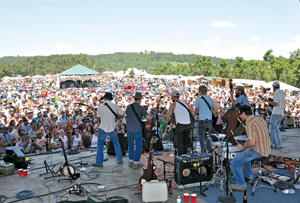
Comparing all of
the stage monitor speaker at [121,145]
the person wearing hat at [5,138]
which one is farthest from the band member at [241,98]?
the person wearing hat at [5,138]

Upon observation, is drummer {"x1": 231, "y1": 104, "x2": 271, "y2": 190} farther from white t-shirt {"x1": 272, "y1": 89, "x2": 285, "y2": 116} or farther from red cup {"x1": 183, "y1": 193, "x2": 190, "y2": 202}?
white t-shirt {"x1": 272, "y1": 89, "x2": 285, "y2": 116}

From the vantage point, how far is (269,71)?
54.1 m

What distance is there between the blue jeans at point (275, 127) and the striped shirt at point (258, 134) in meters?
2.83

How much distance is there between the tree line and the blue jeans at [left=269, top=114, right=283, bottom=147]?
4480 centimetres

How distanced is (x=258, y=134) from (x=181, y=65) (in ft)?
299

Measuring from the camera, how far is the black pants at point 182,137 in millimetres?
4953

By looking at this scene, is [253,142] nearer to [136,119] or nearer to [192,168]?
[192,168]

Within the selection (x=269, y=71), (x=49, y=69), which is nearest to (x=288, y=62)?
(x=269, y=71)

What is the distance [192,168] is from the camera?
13.9 feet

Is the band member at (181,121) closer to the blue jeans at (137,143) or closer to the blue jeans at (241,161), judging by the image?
the blue jeans at (137,143)

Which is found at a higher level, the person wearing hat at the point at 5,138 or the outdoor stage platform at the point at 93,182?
the person wearing hat at the point at 5,138

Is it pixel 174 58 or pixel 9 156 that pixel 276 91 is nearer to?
pixel 9 156

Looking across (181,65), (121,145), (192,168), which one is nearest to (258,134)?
(192,168)

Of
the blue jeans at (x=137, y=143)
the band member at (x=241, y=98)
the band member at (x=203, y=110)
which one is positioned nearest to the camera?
the band member at (x=203, y=110)
